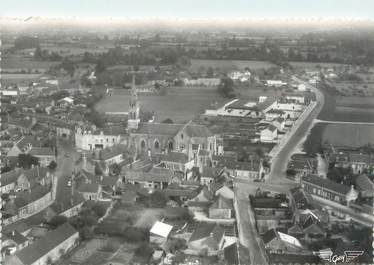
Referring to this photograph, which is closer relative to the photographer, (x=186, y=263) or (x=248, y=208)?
(x=186, y=263)

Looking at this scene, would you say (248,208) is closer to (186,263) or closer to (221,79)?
(186,263)

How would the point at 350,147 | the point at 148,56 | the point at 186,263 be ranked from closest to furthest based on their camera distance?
the point at 186,263 → the point at 350,147 → the point at 148,56

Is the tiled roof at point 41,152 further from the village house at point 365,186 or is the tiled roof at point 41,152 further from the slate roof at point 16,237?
the village house at point 365,186

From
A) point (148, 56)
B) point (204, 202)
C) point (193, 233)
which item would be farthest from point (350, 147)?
point (148, 56)

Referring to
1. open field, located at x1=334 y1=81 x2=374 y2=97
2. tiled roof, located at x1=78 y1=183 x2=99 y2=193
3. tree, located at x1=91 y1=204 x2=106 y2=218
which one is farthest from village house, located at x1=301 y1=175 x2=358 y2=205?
open field, located at x1=334 y1=81 x2=374 y2=97

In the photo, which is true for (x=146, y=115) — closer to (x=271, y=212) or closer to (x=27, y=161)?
(x=27, y=161)

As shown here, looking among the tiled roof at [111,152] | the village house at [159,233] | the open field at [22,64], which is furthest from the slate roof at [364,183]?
the open field at [22,64]
